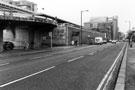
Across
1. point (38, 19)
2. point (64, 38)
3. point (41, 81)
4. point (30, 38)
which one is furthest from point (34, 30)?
point (41, 81)

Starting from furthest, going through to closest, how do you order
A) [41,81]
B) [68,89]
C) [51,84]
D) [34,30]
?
[34,30] → [41,81] → [51,84] → [68,89]

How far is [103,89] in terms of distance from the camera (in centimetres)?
622

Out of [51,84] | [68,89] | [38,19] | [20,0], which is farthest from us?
[20,0]

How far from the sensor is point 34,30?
37.6 m

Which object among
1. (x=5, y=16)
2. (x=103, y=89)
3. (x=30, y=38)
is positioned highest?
(x=5, y=16)

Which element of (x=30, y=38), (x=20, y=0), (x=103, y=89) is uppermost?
(x=20, y=0)

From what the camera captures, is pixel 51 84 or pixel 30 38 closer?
pixel 51 84

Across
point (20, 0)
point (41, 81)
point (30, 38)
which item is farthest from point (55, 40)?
point (20, 0)

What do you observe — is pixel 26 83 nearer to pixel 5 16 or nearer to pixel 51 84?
pixel 51 84

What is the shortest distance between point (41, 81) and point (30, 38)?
31461 millimetres

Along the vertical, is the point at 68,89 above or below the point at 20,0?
below

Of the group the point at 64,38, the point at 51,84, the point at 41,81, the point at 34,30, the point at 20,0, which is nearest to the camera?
the point at 51,84

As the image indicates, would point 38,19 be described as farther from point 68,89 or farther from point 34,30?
point 68,89

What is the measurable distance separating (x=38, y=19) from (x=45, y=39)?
68.7 ft
